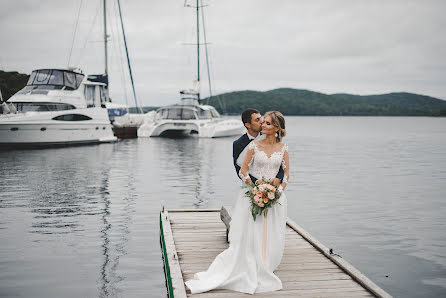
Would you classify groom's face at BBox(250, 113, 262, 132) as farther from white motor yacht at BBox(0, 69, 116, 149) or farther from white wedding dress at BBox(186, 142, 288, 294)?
white motor yacht at BBox(0, 69, 116, 149)

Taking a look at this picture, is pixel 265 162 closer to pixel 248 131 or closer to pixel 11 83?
pixel 248 131

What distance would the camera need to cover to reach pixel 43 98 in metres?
28.8

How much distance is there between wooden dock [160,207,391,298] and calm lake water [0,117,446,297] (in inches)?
29.2

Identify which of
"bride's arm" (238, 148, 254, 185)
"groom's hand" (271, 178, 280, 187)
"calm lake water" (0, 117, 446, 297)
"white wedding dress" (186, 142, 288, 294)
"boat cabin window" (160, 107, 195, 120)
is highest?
"boat cabin window" (160, 107, 195, 120)

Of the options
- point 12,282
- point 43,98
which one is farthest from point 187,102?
point 12,282

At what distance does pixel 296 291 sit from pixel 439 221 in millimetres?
7982

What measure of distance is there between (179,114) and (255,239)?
38196 mm

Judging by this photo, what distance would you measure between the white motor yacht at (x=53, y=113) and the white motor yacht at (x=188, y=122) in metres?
8.60

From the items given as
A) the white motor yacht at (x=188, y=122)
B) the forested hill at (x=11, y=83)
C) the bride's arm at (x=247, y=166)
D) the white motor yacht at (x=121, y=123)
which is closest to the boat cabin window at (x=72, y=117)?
the white motor yacht at (x=121, y=123)

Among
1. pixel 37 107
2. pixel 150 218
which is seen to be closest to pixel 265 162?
pixel 150 218

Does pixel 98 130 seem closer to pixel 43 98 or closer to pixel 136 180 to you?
pixel 43 98

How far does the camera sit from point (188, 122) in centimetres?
4103

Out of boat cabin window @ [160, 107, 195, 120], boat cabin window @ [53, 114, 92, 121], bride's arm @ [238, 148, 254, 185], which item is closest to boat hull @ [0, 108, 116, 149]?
boat cabin window @ [53, 114, 92, 121]

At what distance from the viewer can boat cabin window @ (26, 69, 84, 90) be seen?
30531 millimetres
